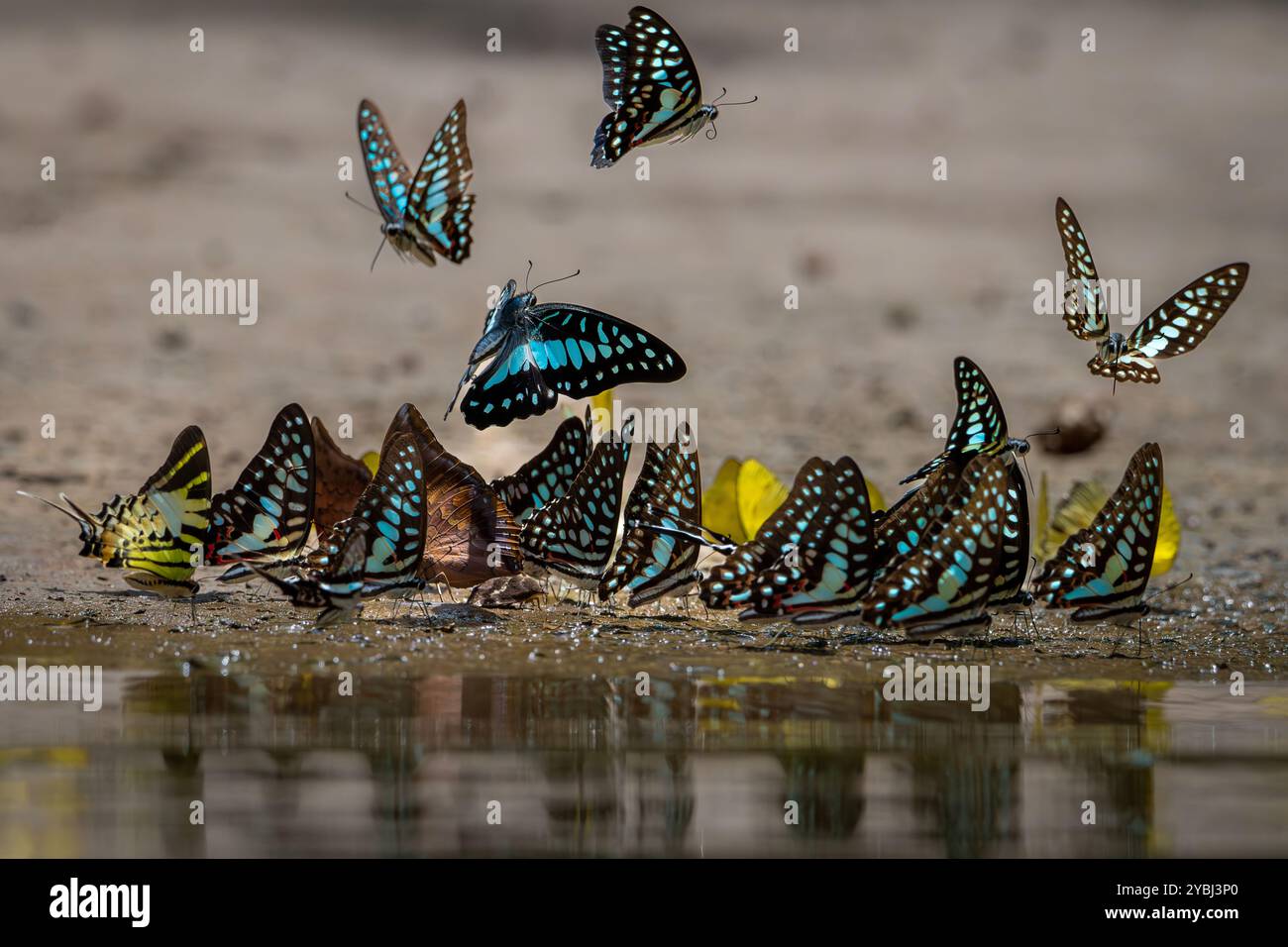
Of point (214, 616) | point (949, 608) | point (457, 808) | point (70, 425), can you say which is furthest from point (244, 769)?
point (70, 425)

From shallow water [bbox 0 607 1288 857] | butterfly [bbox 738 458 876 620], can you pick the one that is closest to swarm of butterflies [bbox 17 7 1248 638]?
butterfly [bbox 738 458 876 620]

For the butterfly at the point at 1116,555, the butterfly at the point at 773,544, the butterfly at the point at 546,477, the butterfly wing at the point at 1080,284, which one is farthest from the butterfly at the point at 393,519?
the butterfly wing at the point at 1080,284

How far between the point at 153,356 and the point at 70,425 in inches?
54.9

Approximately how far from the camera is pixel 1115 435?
800cm

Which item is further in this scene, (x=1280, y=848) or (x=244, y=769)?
(x=244, y=769)

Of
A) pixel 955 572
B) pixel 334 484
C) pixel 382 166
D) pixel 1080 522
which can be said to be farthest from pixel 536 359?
pixel 1080 522

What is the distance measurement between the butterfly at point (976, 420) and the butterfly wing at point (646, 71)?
1223 millimetres

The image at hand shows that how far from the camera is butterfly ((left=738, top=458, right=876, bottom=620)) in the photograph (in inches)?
172

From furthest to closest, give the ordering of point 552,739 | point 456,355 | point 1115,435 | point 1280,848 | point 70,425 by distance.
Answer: point 456,355 < point 1115,435 < point 70,425 < point 552,739 < point 1280,848

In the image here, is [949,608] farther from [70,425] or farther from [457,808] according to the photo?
[70,425]

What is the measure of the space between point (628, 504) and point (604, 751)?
1656mm

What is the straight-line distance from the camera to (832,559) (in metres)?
4.36

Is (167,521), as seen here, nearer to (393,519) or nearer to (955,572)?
(393,519)

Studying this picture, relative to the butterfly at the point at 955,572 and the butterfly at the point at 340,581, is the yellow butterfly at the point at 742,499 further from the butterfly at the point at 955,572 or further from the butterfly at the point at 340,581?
the butterfly at the point at 340,581
